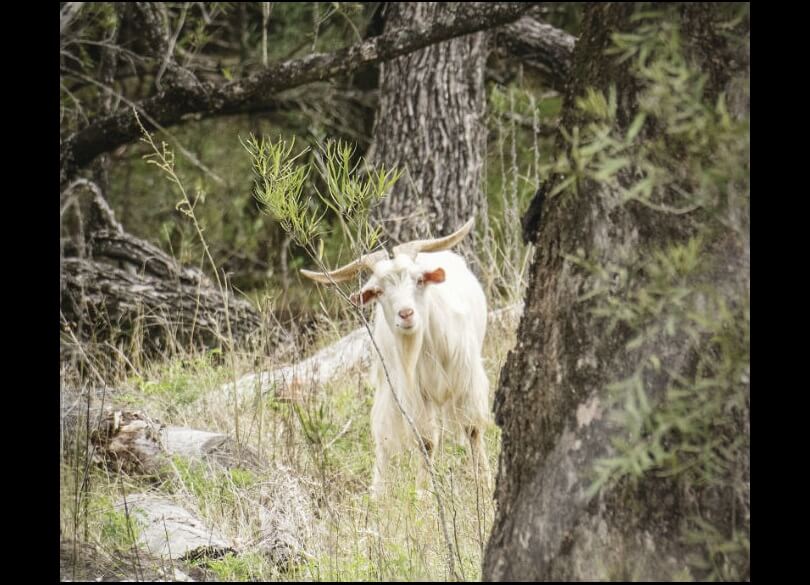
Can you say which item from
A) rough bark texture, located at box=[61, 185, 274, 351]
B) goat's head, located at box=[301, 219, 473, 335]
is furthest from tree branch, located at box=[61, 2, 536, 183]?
goat's head, located at box=[301, 219, 473, 335]

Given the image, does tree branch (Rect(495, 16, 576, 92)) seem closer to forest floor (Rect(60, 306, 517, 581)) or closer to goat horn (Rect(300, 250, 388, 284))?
forest floor (Rect(60, 306, 517, 581))

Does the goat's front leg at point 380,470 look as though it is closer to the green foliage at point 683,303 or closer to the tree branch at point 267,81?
the green foliage at point 683,303

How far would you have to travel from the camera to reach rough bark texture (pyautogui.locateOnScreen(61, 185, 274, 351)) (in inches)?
290

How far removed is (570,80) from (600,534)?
124 centimetres

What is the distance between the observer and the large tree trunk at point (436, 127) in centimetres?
838

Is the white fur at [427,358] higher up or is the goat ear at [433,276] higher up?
the goat ear at [433,276]

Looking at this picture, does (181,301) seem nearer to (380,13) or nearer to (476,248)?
(476,248)

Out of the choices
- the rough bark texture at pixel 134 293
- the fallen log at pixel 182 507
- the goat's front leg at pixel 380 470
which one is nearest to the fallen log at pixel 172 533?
the fallen log at pixel 182 507

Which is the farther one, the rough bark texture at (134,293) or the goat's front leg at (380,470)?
the rough bark texture at (134,293)

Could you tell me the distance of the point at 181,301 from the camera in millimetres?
7305

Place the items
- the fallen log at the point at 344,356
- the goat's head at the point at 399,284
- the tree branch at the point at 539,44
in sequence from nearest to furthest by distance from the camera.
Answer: the goat's head at the point at 399,284 → the fallen log at the point at 344,356 → the tree branch at the point at 539,44

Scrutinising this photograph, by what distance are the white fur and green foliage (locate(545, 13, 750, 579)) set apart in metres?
2.91

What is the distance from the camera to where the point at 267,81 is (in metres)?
7.17

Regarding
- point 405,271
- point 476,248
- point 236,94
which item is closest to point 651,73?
point 405,271
